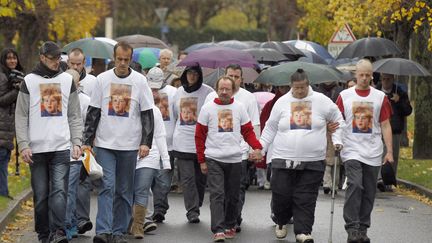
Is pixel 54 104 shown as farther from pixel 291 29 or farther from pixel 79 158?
pixel 291 29

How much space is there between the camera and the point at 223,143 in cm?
1267

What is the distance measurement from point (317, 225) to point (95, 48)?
20.8ft

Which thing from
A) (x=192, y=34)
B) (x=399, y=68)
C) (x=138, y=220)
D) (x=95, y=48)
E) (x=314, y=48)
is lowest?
(x=138, y=220)

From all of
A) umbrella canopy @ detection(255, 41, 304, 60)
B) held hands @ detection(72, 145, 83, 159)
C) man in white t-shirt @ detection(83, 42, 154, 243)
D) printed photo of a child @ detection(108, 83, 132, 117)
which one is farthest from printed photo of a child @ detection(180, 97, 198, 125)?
umbrella canopy @ detection(255, 41, 304, 60)

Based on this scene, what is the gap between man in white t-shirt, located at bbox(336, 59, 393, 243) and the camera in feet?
40.5

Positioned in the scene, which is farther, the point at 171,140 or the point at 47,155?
the point at 171,140

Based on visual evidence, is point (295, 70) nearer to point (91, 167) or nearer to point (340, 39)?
point (91, 167)

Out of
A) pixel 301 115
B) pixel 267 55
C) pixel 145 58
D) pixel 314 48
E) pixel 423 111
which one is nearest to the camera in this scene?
pixel 301 115

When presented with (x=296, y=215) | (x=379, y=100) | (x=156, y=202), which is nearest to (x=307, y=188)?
(x=296, y=215)

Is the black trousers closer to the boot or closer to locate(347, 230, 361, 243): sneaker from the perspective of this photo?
locate(347, 230, 361, 243): sneaker

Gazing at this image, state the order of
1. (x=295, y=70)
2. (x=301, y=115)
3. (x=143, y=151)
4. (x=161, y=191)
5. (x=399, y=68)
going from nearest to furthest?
(x=143, y=151)
(x=301, y=115)
(x=161, y=191)
(x=295, y=70)
(x=399, y=68)

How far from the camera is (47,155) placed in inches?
434

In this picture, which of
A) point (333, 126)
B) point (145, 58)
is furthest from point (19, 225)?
point (145, 58)

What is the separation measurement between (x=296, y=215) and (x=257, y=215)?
276 centimetres
